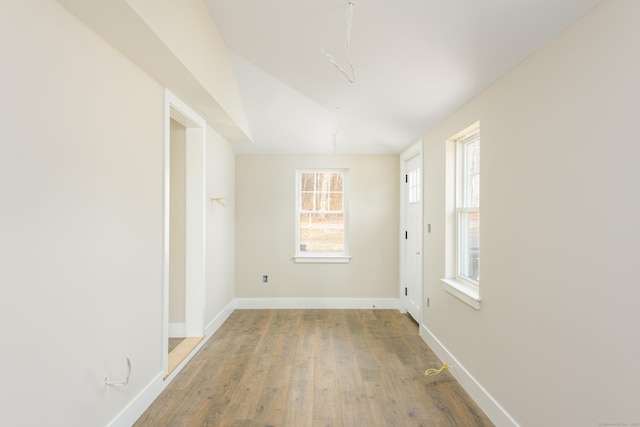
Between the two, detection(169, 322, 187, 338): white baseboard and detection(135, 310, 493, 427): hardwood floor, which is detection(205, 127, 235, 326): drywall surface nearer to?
detection(169, 322, 187, 338): white baseboard

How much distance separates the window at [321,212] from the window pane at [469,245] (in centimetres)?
205

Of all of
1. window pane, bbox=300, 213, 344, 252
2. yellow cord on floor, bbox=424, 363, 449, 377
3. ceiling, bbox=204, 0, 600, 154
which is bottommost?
yellow cord on floor, bbox=424, 363, 449, 377

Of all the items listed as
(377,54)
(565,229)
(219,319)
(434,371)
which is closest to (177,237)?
(219,319)

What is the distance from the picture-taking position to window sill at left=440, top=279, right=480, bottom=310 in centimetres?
236

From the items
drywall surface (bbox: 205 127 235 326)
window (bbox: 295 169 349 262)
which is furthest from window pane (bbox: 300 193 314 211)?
drywall surface (bbox: 205 127 235 326)

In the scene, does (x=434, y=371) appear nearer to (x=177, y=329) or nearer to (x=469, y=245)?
(x=469, y=245)

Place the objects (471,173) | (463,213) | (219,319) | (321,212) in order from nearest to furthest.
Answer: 1. (471,173)
2. (463,213)
3. (219,319)
4. (321,212)

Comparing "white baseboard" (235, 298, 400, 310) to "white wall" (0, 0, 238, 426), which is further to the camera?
"white baseboard" (235, 298, 400, 310)

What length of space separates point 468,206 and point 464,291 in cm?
73

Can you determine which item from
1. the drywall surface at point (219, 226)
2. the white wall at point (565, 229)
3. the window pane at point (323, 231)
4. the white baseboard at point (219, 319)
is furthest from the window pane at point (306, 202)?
the white wall at point (565, 229)

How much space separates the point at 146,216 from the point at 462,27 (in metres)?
2.25

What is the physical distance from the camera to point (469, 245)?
9.19 feet

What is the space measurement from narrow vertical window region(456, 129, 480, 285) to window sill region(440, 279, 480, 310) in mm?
57

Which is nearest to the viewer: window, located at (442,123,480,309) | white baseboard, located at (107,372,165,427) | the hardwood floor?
white baseboard, located at (107,372,165,427)
